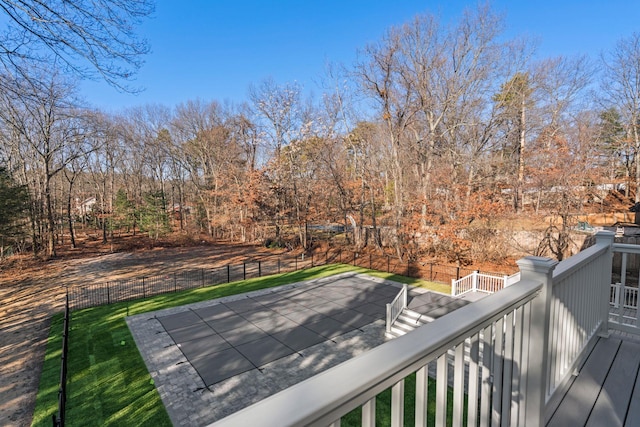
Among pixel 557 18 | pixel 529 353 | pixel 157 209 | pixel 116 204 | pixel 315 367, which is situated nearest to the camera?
pixel 529 353

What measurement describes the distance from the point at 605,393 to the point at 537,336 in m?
1.33

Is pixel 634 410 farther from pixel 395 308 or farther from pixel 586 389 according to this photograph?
pixel 395 308

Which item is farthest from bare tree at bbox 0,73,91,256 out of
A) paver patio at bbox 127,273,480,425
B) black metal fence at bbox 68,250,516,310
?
paver patio at bbox 127,273,480,425

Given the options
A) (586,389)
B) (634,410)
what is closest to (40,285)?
(586,389)

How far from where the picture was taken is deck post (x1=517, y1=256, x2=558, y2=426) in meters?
1.68

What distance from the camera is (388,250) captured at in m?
18.0

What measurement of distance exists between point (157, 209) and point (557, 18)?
1009 inches

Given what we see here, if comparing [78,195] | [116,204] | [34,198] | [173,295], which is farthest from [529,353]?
[78,195]

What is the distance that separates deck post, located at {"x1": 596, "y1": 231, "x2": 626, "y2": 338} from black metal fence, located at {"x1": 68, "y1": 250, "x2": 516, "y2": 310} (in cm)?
927

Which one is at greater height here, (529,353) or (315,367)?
(529,353)

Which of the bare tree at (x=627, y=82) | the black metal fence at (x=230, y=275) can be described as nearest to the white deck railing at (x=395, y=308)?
the black metal fence at (x=230, y=275)

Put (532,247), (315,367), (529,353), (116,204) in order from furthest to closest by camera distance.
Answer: (116,204)
(532,247)
(315,367)
(529,353)

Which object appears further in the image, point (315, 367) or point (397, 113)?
point (397, 113)

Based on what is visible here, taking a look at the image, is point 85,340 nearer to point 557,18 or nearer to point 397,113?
point 397,113
